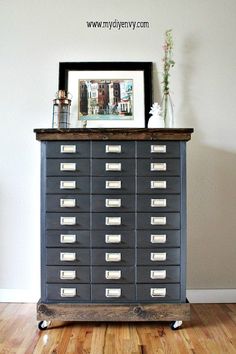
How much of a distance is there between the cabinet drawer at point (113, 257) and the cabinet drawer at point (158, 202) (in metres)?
0.26

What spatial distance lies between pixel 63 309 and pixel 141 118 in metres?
1.34

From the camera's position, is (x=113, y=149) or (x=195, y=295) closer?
(x=113, y=149)

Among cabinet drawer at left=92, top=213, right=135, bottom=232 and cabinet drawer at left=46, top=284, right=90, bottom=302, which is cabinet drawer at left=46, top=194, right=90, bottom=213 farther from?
cabinet drawer at left=46, top=284, right=90, bottom=302

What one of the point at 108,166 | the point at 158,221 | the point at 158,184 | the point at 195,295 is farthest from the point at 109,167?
the point at 195,295

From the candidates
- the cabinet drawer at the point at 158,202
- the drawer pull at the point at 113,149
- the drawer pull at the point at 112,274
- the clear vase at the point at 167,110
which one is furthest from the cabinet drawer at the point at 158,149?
the drawer pull at the point at 112,274

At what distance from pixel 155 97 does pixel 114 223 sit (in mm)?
1008

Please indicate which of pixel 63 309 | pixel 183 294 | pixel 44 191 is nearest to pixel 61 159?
pixel 44 191

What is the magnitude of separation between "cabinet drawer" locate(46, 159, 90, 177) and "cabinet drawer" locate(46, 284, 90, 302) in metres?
0.64

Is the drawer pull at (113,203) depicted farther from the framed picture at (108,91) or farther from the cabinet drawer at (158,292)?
the framed picture at (108,91)

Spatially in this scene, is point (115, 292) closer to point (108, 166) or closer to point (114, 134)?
point (108, 166)

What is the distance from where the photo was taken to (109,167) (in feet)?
6.63

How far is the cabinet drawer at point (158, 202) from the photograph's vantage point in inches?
79.5

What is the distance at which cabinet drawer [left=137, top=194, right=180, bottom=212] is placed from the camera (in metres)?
2.02

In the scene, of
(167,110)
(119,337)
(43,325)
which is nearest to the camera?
(119,337)
